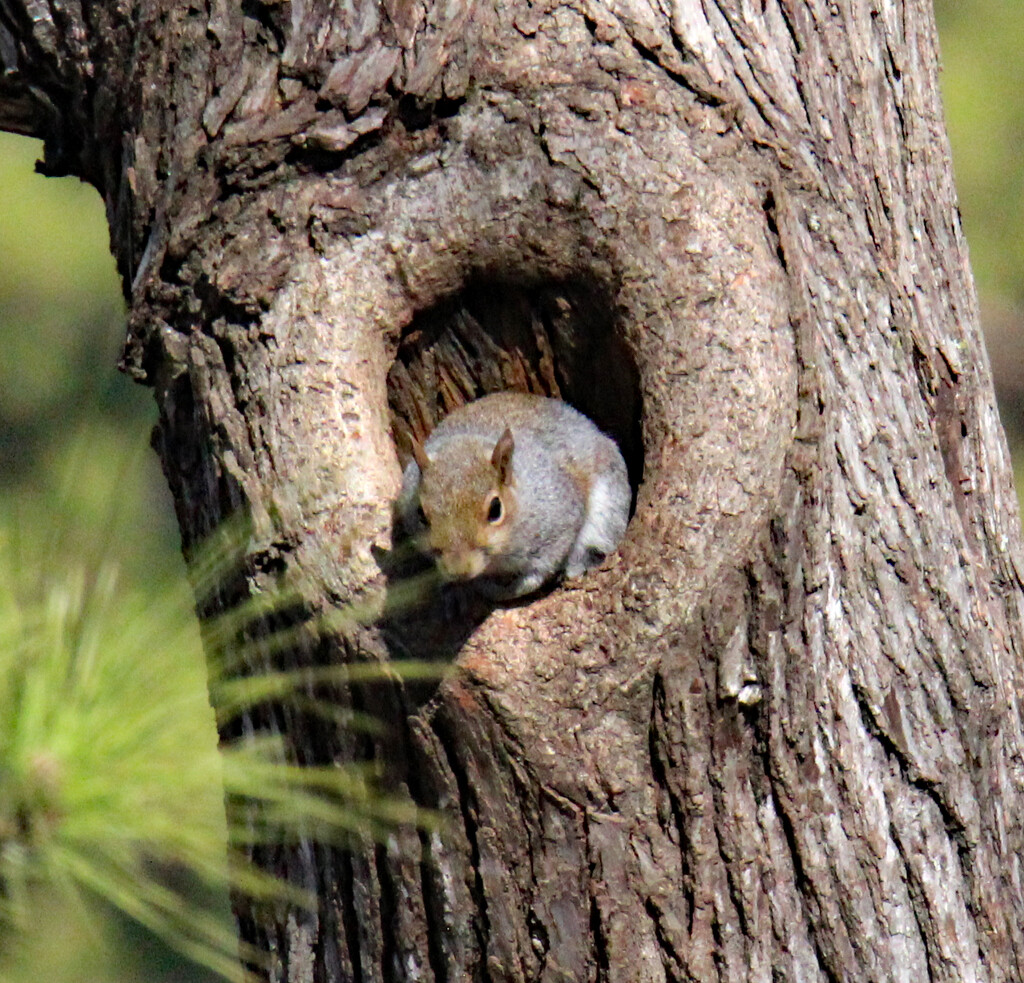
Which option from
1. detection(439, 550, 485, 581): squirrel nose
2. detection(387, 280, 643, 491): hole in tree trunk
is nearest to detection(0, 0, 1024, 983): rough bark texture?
detection(387, 280, 643, 491): hole in tree trunk

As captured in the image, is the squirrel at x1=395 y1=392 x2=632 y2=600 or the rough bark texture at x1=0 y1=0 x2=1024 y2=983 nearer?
the rough bark texture at x1=0 y1=0 x2=1024 y2=983

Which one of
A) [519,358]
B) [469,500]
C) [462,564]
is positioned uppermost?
[519,358]

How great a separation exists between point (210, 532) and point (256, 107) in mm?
633

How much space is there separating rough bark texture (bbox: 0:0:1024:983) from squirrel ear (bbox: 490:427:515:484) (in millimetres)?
217

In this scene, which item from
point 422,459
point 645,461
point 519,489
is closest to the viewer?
point 645,461

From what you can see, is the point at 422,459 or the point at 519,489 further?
the point at 519,489

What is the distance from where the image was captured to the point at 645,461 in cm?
200

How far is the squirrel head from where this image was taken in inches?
84.7

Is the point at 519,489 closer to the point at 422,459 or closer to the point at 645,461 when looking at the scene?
the point at 422,459

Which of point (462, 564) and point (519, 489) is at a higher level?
point (519, 489)

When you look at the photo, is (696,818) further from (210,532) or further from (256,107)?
(256,107)

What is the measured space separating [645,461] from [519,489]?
1.46ft

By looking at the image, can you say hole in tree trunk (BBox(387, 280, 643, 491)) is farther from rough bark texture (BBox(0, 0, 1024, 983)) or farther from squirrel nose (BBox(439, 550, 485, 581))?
squirrel nose (BBox(439, 550, 485, 581))

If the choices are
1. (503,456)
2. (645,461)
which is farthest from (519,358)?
(645,461)
